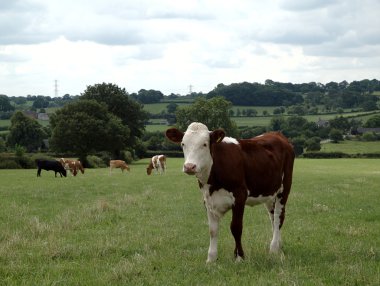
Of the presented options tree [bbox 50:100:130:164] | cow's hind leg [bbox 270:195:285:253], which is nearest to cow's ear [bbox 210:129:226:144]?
cow's hind leg [bbox 270:195:285:253]

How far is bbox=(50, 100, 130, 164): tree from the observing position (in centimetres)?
7100

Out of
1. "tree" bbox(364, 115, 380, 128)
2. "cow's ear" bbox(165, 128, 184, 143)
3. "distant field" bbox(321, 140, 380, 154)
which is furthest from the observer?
"tree" bbox(364, 115, 380, 128)

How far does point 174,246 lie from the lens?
35.9 feet

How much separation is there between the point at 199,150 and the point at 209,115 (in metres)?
97.6

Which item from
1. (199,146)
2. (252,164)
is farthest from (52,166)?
(199,146)

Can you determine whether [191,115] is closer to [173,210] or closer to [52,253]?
[173,210]

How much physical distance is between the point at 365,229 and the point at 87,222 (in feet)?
22.8

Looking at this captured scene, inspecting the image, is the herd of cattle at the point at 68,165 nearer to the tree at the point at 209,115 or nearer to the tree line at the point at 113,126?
the tree line at the point at 113,126

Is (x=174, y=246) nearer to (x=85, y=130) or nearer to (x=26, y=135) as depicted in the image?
(x=85, y=130)

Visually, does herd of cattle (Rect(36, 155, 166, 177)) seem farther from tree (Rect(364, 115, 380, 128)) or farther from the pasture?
tree (Rect(364, 115, 380, 128))

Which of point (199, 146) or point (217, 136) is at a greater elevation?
point (217, 136)

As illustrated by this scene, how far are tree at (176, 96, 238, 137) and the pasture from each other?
8557cm

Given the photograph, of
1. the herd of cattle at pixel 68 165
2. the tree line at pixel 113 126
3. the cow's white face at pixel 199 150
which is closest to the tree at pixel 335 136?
the tree line at pixel 113 126

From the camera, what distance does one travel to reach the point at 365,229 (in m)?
Result: 12.6
